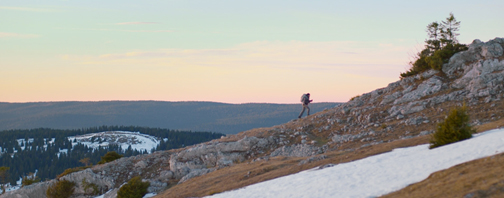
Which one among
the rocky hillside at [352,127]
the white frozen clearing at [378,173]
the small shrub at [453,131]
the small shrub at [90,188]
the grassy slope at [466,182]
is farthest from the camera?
the small shrub at [90,188]

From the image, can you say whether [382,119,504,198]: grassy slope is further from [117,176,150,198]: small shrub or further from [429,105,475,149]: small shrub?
[117,176,150,198]: small shrub

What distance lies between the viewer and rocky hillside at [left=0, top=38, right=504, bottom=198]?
34031mm

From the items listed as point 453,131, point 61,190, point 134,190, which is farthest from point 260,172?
point 61,190

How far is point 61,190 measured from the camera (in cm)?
3969

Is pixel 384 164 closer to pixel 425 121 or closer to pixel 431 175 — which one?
pixel 431 175

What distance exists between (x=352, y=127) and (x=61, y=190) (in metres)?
29.5

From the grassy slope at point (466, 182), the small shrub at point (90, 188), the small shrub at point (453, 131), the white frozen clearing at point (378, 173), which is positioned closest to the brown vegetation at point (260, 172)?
the white frozen clearing at point (378, 173)

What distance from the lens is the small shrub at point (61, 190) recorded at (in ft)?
130

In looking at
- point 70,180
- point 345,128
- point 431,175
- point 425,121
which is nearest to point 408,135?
point 425,121

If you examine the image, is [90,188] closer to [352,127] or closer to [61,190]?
[61,190]

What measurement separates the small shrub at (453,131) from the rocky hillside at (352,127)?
9755 millimetres

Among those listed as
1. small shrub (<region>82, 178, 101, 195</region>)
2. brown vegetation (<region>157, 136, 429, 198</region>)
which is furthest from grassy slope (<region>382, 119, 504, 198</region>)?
small shrub (<region>82, 178, 101, 195</region>)

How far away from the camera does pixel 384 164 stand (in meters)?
20.4

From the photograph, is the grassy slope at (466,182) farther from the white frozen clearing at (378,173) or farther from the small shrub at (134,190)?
the small shrub at (134,190)
